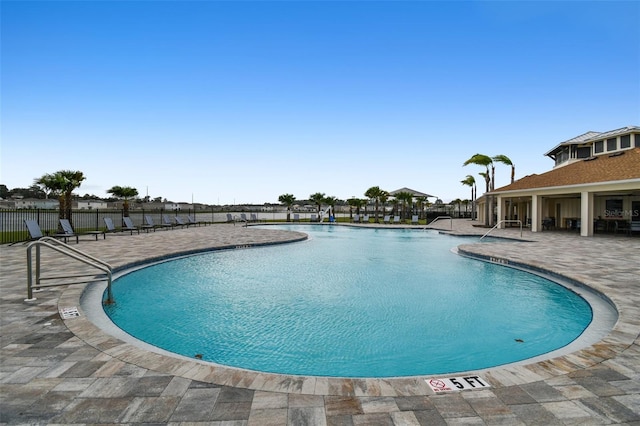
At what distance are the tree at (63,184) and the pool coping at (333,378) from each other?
1588 cm

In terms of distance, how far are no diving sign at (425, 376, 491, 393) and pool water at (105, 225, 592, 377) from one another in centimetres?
96

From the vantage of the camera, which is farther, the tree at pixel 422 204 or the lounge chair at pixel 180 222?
the tree at pixel 422 204

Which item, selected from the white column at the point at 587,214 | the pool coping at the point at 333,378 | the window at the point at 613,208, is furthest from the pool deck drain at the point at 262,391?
the window at the point at 613,208

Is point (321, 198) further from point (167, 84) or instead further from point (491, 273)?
point (491, 273)

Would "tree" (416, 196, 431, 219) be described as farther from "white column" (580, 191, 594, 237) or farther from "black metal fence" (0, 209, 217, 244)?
"black metal fence" (0, 209, 217, 244)

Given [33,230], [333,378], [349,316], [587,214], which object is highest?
[587,214]

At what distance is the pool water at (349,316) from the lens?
412 centimetres

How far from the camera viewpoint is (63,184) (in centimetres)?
1584

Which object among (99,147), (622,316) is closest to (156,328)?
(622,316)

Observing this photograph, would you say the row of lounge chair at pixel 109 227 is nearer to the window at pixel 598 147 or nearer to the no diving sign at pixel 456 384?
the no diving sign at pixel 456 384

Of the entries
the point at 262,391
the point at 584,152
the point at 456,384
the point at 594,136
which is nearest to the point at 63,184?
the point at 262,391

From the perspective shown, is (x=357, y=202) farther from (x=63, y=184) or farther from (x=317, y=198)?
(x=63, y=184)

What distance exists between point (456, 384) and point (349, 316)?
9.72ft

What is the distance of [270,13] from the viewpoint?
1602 cm
